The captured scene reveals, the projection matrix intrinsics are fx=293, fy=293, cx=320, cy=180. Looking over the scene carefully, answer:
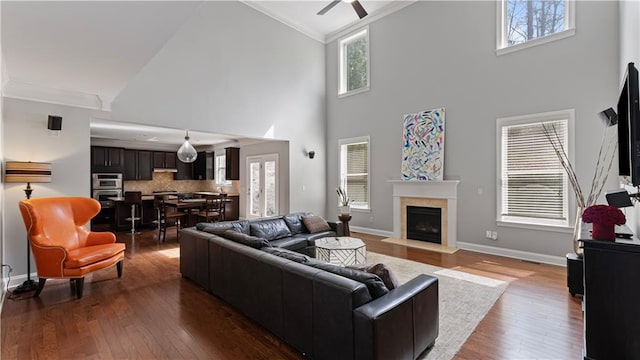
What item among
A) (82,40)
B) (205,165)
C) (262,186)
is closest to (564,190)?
(82,40)

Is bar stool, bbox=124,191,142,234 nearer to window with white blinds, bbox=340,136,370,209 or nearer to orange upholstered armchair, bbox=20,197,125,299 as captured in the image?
orange upholstered armchair, bbox=20,197,125,299

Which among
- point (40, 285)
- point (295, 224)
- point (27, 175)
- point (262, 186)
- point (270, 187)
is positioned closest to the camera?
point (40, 285)

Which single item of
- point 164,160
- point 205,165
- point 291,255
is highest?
point 164,160

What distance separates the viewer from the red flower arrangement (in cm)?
185

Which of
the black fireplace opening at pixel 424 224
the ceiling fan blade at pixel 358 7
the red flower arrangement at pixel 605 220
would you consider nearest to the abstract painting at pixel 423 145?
the black fireplace opening at pixel 424 224

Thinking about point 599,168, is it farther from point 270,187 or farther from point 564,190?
point 270,187

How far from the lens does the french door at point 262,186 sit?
772 cm

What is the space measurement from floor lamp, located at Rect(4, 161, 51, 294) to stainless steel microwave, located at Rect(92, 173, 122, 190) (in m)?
4.56

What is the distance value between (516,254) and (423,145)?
251 centimetres

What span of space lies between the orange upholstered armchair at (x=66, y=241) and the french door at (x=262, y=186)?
417 cm

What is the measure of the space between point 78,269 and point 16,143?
1.97 meters

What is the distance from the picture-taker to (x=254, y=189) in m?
8.38

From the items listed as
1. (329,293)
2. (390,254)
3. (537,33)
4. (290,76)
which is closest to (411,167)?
(390,254)

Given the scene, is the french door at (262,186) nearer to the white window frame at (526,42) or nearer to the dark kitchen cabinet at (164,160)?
the dark kitchen cabinet at (164,160)
